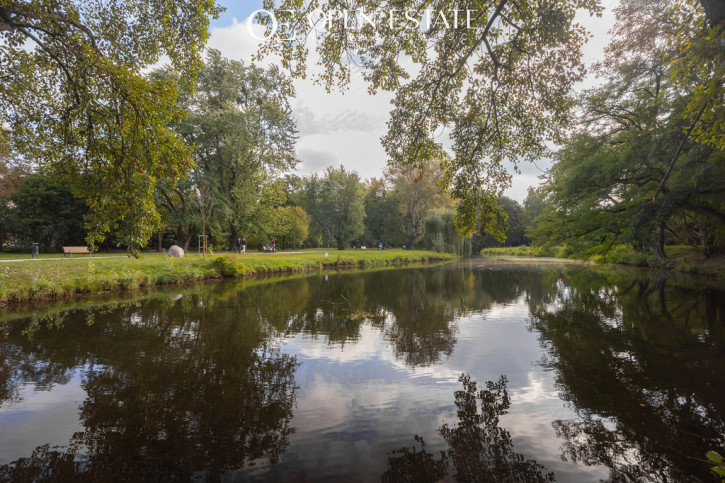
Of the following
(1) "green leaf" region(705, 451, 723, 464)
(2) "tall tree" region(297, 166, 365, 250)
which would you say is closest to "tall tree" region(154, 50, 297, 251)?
(2) "tall tree" region(297, 166, 365, 250)

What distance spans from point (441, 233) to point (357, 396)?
114ft

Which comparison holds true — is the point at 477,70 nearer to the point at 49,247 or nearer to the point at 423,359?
the point at 423,359

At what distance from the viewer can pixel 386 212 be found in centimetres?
5922

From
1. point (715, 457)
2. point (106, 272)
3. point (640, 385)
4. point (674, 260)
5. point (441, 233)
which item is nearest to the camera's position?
point (715, 457)

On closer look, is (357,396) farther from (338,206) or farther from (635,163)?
(338,206)

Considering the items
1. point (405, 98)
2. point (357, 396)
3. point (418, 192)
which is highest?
point (418, 192)

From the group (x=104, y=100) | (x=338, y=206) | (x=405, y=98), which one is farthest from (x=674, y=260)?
(x=338, y=206)

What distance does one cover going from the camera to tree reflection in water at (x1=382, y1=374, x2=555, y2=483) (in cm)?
290

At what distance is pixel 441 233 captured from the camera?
124 ft

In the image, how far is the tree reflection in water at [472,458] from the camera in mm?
2900

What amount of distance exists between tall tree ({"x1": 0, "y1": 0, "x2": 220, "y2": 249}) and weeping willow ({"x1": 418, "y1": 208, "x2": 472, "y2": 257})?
33.2 metres

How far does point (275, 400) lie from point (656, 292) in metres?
16.7

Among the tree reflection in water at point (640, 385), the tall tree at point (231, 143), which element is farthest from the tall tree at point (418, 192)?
the tree reflection in water at point (640, 385)

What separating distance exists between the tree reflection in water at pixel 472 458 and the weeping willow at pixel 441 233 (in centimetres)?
3474
